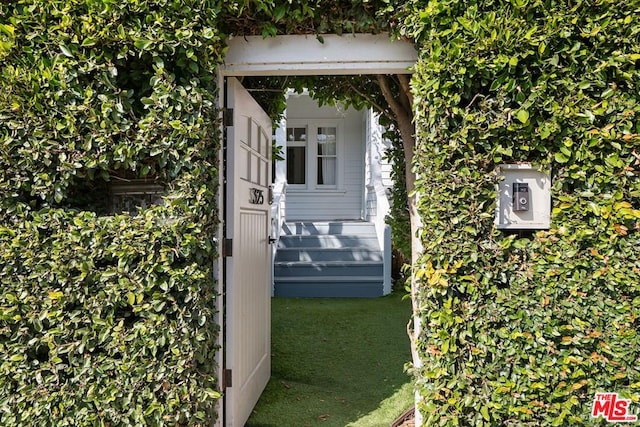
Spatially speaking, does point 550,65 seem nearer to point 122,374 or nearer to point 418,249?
point 418,249

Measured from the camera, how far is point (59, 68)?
2.26 m

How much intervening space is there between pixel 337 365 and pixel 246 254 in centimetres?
176

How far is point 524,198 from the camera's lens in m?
2.29

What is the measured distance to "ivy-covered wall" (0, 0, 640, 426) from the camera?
2215mm

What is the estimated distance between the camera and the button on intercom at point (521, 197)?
2.29 m

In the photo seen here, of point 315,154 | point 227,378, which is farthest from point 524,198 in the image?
point 315,154

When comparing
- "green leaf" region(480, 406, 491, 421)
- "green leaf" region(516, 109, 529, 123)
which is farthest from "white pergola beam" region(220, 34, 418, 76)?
"green leaf" region(480, 406, 491, 421)

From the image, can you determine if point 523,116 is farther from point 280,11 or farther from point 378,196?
point 378,196

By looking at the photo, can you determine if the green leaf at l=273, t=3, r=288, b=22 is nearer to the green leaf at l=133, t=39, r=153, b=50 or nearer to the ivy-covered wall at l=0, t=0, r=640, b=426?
the ivy-covered wall at l=0, t=0, r=640, b=426

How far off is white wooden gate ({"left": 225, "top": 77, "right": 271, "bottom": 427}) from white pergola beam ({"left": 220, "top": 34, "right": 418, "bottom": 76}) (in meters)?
0.23

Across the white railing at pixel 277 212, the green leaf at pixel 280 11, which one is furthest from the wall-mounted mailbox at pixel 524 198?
the white railing at pixel 277 212

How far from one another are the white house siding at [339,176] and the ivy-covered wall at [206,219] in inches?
275

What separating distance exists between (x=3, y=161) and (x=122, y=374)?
118 centimetres

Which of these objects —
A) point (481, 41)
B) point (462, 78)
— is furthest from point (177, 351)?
point (481, 41)
